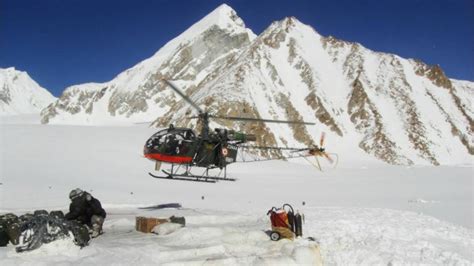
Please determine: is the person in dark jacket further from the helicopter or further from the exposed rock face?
the exposed rock face

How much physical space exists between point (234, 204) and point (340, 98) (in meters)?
65.0

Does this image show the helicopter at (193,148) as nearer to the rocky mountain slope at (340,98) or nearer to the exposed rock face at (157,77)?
the rocky mountain slope at (340,98)

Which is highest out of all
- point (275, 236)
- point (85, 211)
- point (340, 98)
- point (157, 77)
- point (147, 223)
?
point (157, 77)

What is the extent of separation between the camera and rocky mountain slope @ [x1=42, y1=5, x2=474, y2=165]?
6838cm

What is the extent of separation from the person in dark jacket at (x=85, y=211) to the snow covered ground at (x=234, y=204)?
1.85 ft

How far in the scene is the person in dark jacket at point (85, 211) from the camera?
44.9ft

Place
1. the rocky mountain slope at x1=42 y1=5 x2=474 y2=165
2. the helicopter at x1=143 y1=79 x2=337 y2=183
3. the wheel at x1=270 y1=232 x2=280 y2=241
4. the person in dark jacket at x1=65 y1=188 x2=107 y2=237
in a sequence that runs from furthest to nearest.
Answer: the rocky mountain slope at x1=42 y1=5 x2=474 y2=165 → the helicopter at x1=143 y1=79 x2=337 y2=183 → the person in dark jacket at x1=65 y1=188 x2=107 y2=237 → the wheel at x1=270 y1=232 x2=280 y2=241

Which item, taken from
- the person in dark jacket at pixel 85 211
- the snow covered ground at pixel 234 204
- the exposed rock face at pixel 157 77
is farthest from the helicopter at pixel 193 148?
the exposed rock face at pixel 157 77

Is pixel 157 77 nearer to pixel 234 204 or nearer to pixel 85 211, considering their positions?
pixel 234 204

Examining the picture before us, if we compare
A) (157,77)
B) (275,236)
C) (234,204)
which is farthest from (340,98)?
(275,236)

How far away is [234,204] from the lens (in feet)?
82.9

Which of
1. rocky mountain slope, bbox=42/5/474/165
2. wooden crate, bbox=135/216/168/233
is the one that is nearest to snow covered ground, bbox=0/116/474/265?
wooden crate, bbox=135/216/168/233

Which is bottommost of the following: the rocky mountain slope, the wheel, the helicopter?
the wheel

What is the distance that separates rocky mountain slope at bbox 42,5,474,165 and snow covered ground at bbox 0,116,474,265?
1810 cm
